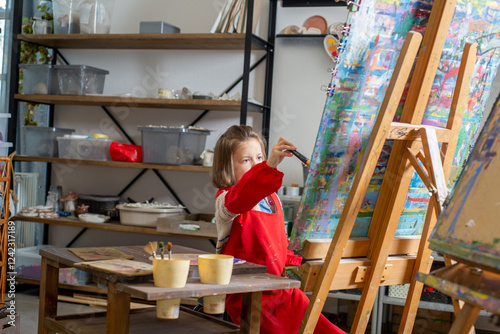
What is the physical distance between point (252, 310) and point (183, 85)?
2624 millimetres

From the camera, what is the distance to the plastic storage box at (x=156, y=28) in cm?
352

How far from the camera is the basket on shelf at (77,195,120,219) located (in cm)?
377

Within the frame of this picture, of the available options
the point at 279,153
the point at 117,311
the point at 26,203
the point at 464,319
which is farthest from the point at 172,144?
the point at 464,319

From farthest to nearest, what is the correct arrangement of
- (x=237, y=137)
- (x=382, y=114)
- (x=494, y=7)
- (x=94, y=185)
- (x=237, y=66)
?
1. (x=94, y=185)
2. (x=237, y=66)
3. (x=237, y=137)
4. (x=494, y=7)
5. (x=382, y=114)

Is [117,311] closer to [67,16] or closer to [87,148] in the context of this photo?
[87,148]

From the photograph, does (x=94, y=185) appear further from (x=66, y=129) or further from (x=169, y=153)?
(x=169, y=153)

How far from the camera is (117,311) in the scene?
4.09 ft

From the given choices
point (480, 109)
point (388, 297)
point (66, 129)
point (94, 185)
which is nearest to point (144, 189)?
point (94, 185)

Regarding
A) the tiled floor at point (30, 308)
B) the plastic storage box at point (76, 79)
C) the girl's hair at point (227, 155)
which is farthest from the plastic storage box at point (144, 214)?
the girl's hair at point (227, 155)

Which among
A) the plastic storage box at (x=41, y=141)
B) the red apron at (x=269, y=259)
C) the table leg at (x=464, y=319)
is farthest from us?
the plastic storage box at (x=41, y=141)

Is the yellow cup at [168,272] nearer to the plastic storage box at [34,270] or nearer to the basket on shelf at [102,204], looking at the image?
the plastic storage box at [34,270]

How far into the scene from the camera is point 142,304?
3.46 meters

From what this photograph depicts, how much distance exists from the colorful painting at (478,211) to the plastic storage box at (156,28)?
107 inches

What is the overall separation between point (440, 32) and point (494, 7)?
231 mm
